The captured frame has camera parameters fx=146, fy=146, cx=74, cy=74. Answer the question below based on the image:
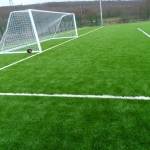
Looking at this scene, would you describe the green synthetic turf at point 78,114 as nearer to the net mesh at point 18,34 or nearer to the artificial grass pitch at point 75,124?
the artificial grass pitch at point 75,124

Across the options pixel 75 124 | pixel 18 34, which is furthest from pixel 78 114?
pixel 18 34

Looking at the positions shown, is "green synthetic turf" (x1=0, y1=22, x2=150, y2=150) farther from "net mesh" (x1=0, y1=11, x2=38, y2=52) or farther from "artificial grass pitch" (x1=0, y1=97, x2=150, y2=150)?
"net mesh" (x1=0, y1=11, x2=38, y2=52)

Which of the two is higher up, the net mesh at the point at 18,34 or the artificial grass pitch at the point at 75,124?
the net mesh at the point at 18,34

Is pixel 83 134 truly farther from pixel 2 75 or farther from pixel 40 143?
pixel 2 75

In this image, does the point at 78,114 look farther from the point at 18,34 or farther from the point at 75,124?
the point at 18,34

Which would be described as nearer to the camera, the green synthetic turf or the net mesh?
the green synthetic turf

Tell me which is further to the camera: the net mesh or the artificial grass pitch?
the net mesh

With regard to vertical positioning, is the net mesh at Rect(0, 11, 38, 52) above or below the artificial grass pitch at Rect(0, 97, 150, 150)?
above

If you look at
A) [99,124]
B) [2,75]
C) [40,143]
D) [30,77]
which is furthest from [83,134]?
[2,75]

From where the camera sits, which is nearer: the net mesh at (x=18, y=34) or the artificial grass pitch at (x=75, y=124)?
the artificial grass pitch at (x=75, y=124)

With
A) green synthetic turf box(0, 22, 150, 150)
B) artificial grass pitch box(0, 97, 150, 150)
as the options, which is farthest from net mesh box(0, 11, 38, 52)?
artificial grass pitch box(0, 97, 150, 150)

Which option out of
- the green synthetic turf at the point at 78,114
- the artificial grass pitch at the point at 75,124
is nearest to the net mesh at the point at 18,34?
the green synthetic turf at the point at 78,114

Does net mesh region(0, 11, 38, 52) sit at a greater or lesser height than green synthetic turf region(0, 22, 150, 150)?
greater

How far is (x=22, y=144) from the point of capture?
187cm
